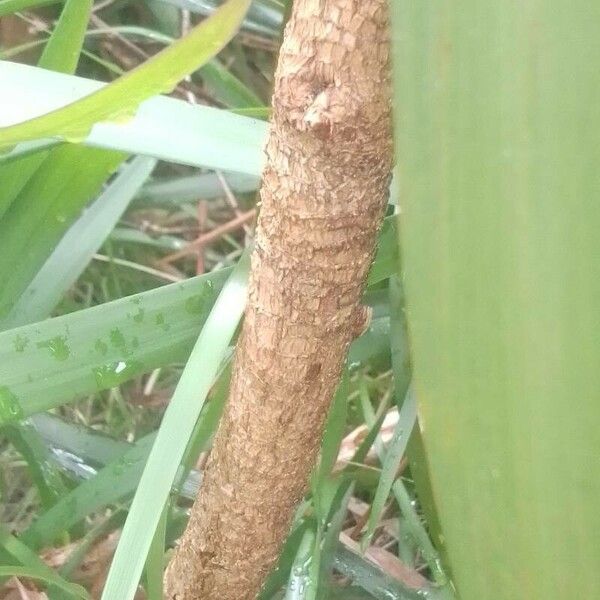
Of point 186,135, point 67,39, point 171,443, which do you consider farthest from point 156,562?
point 67,39

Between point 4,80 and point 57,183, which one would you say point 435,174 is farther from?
point 57,183

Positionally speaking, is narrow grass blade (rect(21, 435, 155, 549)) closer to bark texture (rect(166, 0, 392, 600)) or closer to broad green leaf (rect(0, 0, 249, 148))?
bark texture (rect(166, 0, 392, 600))

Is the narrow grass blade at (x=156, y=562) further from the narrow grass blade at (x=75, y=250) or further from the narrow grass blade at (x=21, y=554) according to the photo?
the narrow grass blade at (x=75, y=250)

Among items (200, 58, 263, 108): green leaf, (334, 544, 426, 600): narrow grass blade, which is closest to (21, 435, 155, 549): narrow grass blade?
(334, 544, 426, 600): narrow grass blade

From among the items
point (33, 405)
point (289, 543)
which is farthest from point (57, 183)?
point (289, 543)

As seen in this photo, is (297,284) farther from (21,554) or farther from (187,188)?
(187,188)
